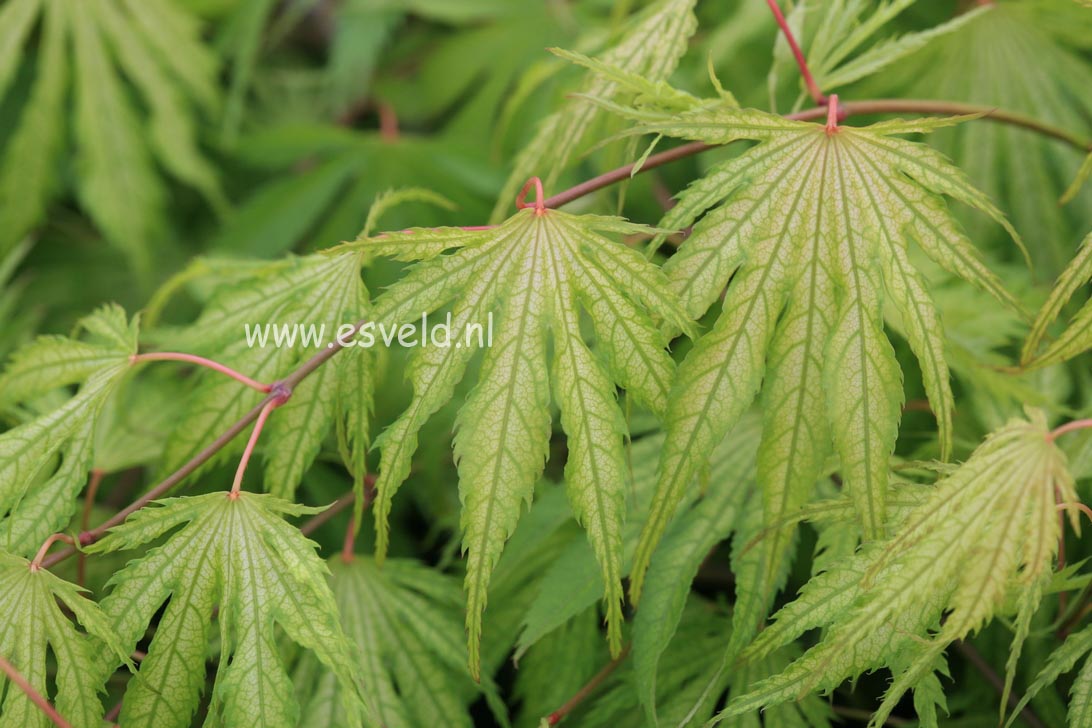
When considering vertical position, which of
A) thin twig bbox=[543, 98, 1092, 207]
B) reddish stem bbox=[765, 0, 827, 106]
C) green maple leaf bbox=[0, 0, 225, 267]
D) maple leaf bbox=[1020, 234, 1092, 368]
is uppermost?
green maple leaf bbox=[0, 0, 225, 267]

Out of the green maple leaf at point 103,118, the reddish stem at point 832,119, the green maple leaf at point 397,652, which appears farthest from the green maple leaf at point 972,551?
the green maple leaf at point 103,118

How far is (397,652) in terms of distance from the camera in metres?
1.02

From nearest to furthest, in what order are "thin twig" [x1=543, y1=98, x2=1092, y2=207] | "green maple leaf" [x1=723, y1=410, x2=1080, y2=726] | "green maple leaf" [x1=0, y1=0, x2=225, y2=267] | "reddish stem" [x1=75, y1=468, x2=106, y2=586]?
"green maple leaf" [x1=723, y1=410, x2=1080, y2=726], "thin twig" [x1=543, y1=98, x2=1092, y2=207], "reddish stem" [x1=75, y1=468, x2=106, y2=586], "green maple leaf" [x1=0, y1=0, x2=225, y2=267]

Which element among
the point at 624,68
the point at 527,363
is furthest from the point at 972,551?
the point at 624,68

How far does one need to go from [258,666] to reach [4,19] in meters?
1.30

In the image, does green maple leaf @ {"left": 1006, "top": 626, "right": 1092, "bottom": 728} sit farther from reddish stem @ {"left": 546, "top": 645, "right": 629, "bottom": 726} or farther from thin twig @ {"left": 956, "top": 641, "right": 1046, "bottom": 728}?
reddish stem @ {"left": 546, "top": 645, "right": 629, "bottom": 726}

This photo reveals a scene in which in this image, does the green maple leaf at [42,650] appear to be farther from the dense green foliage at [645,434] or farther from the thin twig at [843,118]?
the thin twig at [843,118]

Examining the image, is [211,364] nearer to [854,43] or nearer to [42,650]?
[42,650]

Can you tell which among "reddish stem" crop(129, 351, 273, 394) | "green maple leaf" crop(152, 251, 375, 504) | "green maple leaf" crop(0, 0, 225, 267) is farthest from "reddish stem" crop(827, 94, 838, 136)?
"green maple leaf" crop(0, 0, 225, 267)

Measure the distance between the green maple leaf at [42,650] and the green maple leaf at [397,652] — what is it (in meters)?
0.26

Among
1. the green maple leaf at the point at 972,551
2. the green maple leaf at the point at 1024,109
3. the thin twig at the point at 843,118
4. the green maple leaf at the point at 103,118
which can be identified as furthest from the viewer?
the green maple leaf at the point at 103,118

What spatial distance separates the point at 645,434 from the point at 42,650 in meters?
0.78

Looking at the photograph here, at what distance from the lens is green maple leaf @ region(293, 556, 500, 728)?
976mm

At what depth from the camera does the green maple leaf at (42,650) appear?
2.50 feet
